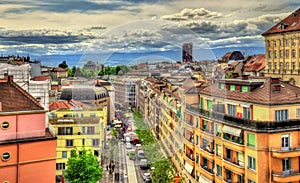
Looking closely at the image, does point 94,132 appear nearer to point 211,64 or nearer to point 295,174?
point 211,64

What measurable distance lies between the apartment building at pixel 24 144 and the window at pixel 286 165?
5.02m

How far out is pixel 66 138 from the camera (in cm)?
843

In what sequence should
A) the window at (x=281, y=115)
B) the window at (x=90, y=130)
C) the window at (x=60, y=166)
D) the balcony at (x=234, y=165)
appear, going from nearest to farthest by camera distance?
the window at (x=90, y=130) < the window at (x=281, y=115) < the balcony at (x=234, y=165) < the window at (x=60, y=166)

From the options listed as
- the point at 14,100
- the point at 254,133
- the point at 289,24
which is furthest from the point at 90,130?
the point at 289,24

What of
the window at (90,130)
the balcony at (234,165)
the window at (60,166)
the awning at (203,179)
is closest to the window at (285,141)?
the balcony at (234,165)

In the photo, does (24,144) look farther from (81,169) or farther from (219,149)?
(219,149)

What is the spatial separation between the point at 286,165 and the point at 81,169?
183 inches

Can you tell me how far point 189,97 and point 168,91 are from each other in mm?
252

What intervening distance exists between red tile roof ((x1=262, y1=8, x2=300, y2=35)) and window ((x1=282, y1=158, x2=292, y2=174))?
1327cm

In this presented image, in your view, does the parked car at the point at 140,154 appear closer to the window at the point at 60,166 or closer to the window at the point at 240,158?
the window at the point at 240,158

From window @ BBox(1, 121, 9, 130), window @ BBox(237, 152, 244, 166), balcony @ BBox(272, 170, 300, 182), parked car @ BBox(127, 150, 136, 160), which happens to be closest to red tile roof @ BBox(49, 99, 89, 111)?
parked car @ BBox(127, 150, 136, 160)

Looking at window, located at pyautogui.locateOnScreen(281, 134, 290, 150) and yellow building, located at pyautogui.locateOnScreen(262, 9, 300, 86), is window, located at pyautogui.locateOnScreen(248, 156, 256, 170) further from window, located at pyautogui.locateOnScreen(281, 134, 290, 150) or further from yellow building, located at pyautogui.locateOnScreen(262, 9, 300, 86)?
yellow building, located at pyautogui.locateOnScreen(262, 9, 300, 86)

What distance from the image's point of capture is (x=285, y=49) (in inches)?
816

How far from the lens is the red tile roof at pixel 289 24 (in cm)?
2013
